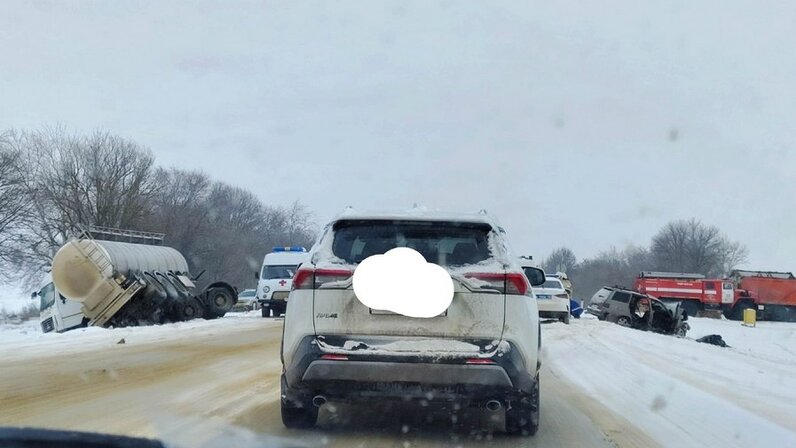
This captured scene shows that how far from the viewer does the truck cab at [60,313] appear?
23531 millimetres

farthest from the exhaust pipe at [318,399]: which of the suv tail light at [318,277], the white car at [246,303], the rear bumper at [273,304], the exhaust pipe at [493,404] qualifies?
the white car at [246,303]

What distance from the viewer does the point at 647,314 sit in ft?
105

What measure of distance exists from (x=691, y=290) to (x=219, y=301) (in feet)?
117

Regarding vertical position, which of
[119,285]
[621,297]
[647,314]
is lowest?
[647,314]

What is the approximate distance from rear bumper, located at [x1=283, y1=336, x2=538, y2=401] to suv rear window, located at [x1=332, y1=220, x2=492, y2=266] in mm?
751

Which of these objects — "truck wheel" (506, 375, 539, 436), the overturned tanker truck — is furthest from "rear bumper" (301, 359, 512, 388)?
the overturned tanker truck

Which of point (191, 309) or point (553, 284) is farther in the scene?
point (553, 284)

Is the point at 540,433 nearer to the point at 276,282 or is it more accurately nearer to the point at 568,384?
the point at 568,384

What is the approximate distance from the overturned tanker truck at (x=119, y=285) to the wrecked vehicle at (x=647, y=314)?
1717 cm

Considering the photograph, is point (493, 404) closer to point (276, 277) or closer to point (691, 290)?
point (276, 277)

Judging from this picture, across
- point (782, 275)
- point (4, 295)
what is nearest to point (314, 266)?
point (4, 295)

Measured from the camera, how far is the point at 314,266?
595 centimetres

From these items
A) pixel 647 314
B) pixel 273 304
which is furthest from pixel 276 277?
pixel 647 314

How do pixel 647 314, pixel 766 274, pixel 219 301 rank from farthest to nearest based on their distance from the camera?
1. pixel 766 274
2. pixel 647 314
3. pixel 219 301
